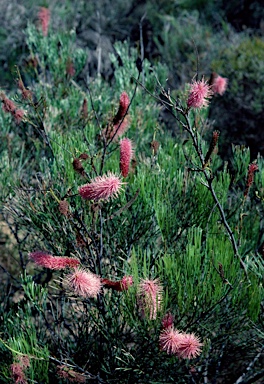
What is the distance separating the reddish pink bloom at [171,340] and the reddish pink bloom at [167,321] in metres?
0.03

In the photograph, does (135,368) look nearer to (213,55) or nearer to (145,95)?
(145,95)

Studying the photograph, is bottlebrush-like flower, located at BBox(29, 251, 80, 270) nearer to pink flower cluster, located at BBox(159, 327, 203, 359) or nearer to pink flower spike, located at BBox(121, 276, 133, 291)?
pink flower spike, located at BBox(121, 276, 133, 291)

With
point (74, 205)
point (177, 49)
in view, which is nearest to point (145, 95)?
point (74, 205)

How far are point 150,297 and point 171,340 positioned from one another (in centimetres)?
15

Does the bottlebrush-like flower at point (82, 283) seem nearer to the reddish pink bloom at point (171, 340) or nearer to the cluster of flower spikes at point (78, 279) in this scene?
the cluster of flower spikes at point (78, 279)

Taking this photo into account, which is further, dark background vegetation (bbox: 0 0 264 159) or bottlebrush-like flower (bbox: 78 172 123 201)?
dark background vegetation (bbox: 0 0 264 159)

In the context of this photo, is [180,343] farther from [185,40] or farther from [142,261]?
[185,40]

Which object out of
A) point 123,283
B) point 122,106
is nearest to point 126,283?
point 123,283

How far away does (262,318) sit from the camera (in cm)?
231

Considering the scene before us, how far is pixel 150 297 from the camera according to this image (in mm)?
1991

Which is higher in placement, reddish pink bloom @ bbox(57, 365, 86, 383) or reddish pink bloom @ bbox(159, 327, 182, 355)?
reddish pink bloom @ bbox(159, 327, 182, 355)

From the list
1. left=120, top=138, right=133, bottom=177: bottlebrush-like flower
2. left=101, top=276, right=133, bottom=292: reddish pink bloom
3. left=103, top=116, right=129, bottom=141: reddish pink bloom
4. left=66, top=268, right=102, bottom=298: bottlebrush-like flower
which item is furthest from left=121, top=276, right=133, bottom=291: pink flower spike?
left=103, top=116, right=129, bottom=141: reddish pink bloom

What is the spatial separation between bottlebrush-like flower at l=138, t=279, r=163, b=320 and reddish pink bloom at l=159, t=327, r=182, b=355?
0.07m

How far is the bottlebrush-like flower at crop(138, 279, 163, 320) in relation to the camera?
1.98m
